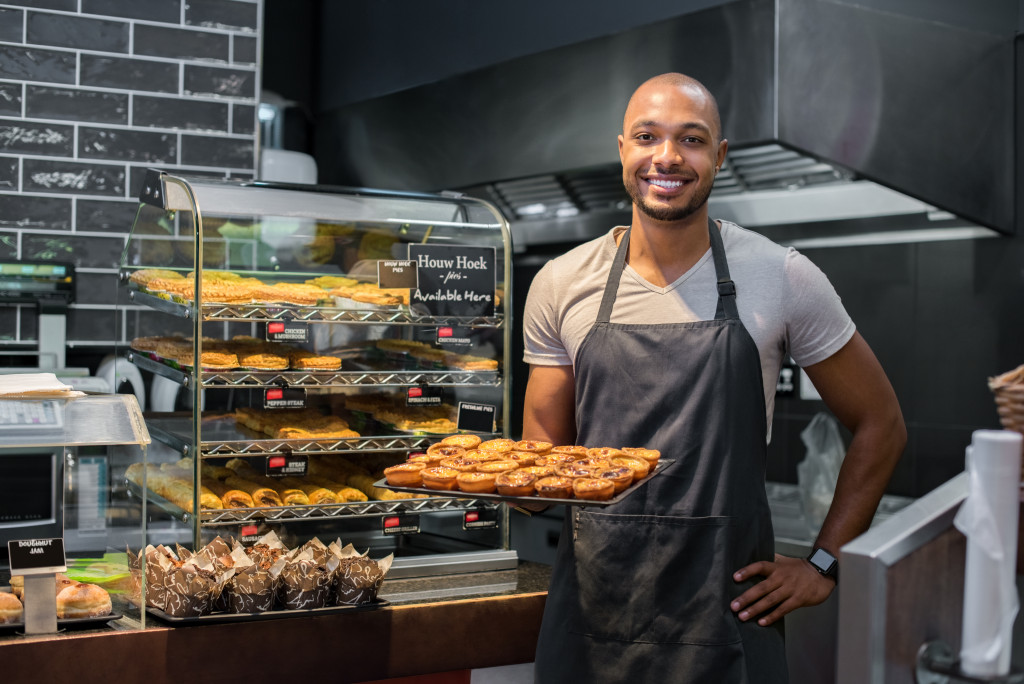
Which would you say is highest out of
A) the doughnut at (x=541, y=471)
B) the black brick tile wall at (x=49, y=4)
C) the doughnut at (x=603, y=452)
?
the black brick tile wall at (x=49, y=4)

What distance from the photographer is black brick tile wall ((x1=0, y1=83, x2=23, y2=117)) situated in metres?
4.14

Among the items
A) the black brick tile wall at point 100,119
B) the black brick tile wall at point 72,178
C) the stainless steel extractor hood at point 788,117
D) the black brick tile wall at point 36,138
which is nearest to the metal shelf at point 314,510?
the stainless steel extractor hood at point 788,117

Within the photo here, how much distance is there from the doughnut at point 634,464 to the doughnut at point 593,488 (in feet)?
0.30

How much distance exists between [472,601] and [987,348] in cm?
229

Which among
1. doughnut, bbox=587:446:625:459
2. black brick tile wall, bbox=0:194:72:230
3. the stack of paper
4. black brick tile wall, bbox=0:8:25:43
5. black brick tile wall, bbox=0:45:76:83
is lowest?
doughnut, bbox=587:446:625:459

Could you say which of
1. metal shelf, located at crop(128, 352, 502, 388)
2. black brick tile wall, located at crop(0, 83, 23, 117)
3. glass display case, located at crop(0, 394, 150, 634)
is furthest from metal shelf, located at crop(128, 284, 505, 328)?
black brick tile wall, located at crop(0, 83, 23, 117)

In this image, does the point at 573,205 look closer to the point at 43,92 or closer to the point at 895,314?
the point at 895,314

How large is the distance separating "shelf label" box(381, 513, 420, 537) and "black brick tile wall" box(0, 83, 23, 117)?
2615 millimetres

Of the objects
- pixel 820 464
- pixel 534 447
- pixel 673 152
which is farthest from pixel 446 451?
pixel 820 464

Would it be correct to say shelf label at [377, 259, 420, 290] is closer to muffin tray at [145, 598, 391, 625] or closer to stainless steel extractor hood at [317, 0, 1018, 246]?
muffin tray at [145, 598, 391, 625]

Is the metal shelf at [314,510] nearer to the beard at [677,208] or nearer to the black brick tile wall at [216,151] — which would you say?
the beard at [677,208]

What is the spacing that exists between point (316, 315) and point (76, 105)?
2.27 meters

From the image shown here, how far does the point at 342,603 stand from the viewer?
2416 millimetres

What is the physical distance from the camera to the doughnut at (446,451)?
7.13 ft
